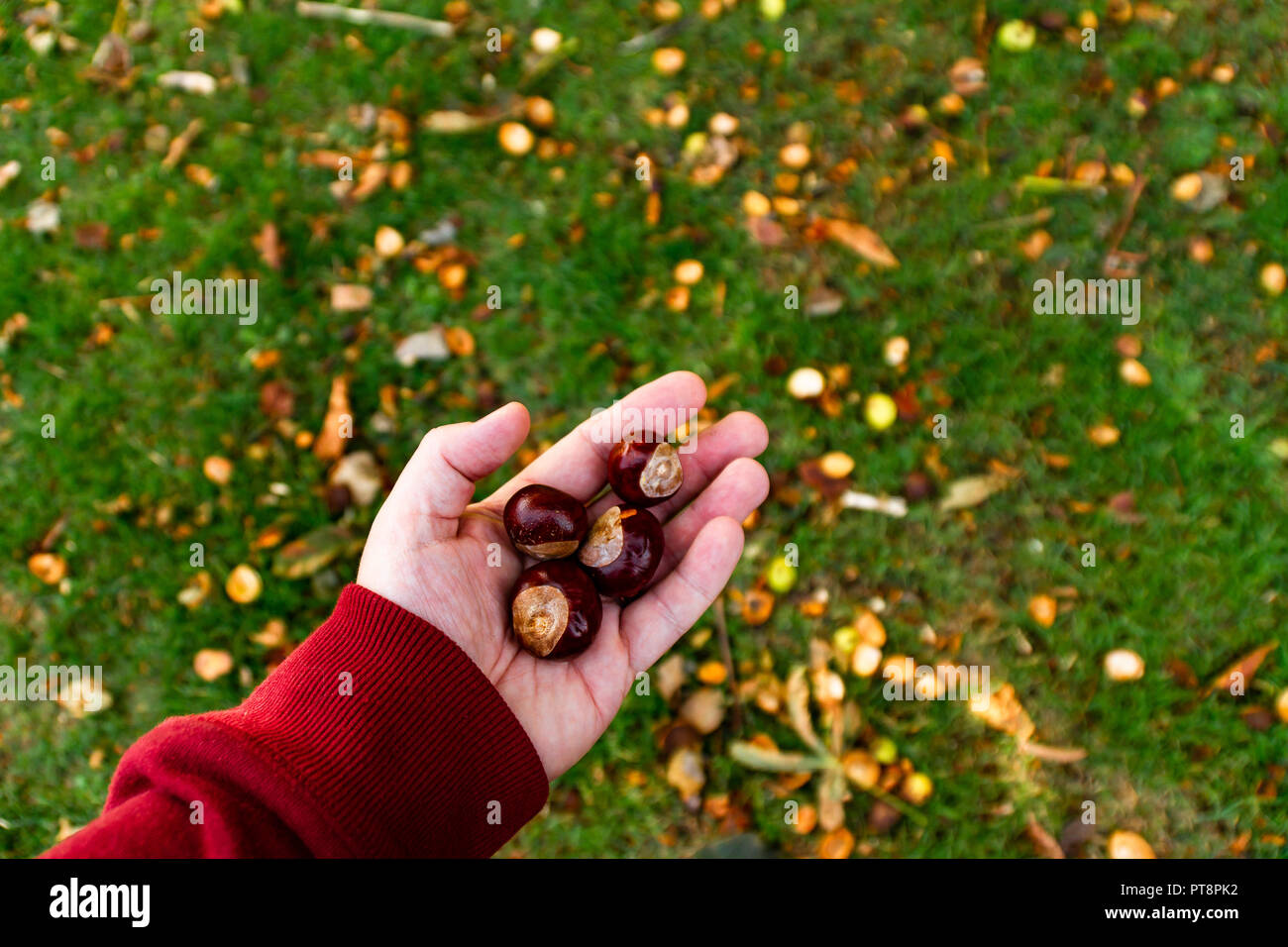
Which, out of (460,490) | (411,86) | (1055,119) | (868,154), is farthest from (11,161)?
(1055,119)

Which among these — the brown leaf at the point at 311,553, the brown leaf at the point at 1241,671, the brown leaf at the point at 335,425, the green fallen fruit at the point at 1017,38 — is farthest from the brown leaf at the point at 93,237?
the brown leaf at the point at 1241,671

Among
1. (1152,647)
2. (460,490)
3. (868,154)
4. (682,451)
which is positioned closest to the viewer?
(460,490)

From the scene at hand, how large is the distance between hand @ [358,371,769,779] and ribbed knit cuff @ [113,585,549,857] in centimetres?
11

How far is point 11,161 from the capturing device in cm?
351

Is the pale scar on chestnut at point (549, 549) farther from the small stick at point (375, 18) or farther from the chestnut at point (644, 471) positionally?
the small stick at point (375, 18)

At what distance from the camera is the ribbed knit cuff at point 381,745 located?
1859 mm

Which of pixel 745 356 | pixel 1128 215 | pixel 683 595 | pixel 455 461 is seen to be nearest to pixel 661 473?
pixel 683 595

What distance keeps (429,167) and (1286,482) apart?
3.27m

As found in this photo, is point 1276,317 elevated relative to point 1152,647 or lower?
elevated

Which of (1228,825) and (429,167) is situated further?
(429,167)

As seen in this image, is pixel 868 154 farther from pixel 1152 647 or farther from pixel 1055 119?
pixel 1152 647

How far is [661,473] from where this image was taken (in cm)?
247

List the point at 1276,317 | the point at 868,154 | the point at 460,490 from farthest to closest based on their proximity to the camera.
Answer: the point at 868,154 → the point at 1276,317 → the point at 460,490

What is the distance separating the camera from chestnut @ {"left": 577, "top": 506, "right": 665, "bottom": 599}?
7.89ft
